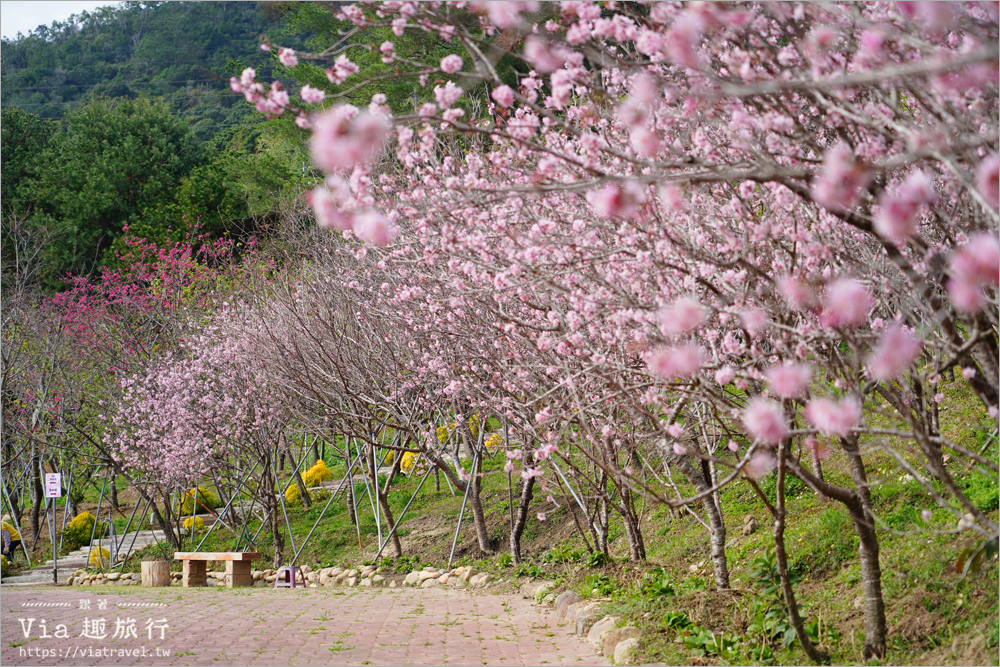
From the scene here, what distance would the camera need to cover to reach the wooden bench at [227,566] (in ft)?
39.3

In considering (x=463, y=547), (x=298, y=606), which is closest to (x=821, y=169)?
(x=298, y=606)

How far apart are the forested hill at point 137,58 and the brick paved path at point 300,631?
30428 millimetres

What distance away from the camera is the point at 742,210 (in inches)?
168

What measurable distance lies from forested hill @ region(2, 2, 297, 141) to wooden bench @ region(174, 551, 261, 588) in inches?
1072

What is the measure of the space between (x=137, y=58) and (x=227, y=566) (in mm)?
34788

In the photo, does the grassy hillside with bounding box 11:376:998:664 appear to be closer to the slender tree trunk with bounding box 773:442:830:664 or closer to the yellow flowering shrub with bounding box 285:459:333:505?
the slender tree trunk with bounding box 773:442:830:664

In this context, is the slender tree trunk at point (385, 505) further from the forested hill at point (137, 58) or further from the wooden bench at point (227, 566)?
the forested hill at point (137, 58)

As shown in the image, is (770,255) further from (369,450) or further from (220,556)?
(220,556)

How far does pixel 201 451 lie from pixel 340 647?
9.38 m

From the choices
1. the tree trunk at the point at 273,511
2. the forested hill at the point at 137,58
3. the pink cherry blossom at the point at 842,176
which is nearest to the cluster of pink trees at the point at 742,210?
the pink cherry blossom at the point at 842,176

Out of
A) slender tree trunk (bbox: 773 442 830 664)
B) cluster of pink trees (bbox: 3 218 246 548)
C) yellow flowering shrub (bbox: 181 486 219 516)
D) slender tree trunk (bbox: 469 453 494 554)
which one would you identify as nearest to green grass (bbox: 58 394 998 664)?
slender tree trunk (bbox: 773 442 830 664)

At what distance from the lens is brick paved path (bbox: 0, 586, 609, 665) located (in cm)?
559

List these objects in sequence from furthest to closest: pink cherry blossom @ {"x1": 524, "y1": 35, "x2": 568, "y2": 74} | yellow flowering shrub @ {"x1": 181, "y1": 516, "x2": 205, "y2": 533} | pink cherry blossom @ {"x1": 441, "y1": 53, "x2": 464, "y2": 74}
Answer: yellow flowering shrub @ {"x1": 181, "y1": 516, "x2": 205, "y2": 533}
pink cherry blossom @ {"x1": 441, "y1": 53, "x2": 464, "y2": 74}
pink cherry blossom @ {"x1": 524, "y1": 35, "x2": 568, "y2": 74}

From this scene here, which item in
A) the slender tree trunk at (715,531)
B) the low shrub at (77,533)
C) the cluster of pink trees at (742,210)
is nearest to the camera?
the cluster of pink trees at (742,210)
